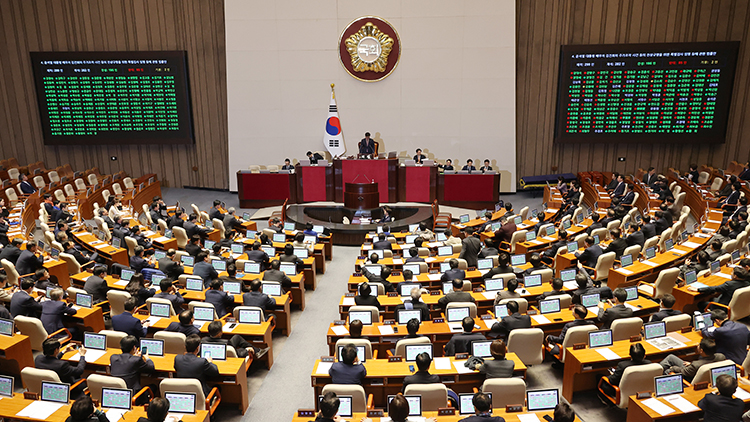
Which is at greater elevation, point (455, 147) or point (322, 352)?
point (455, 147)

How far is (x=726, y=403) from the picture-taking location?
5.00m

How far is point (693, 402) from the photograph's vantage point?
5414 mm

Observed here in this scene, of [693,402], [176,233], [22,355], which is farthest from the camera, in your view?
[176,233]

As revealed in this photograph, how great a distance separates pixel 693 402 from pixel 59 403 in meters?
6.71

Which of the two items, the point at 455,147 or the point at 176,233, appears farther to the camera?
the point at 455,147

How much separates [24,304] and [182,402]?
3834mm

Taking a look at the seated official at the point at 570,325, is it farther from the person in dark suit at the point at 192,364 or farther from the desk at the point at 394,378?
the person in dark suit at the point at 192,364

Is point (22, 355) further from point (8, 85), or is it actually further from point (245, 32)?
point (8, 85)

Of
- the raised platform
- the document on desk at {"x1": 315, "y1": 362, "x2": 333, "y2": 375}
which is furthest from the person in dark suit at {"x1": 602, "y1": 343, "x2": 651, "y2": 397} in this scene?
the raised platform

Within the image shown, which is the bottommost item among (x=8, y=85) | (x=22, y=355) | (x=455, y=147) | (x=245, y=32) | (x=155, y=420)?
(x=22, y=355)

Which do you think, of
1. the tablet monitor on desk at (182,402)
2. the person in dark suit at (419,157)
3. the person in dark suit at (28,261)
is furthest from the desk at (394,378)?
the person in dark suit at (419,157)

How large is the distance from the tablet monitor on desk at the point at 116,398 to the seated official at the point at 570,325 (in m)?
5.29

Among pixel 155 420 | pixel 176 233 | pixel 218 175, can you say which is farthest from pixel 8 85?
pixel 155 420

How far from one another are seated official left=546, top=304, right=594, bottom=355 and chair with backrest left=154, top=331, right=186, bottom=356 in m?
4.94
